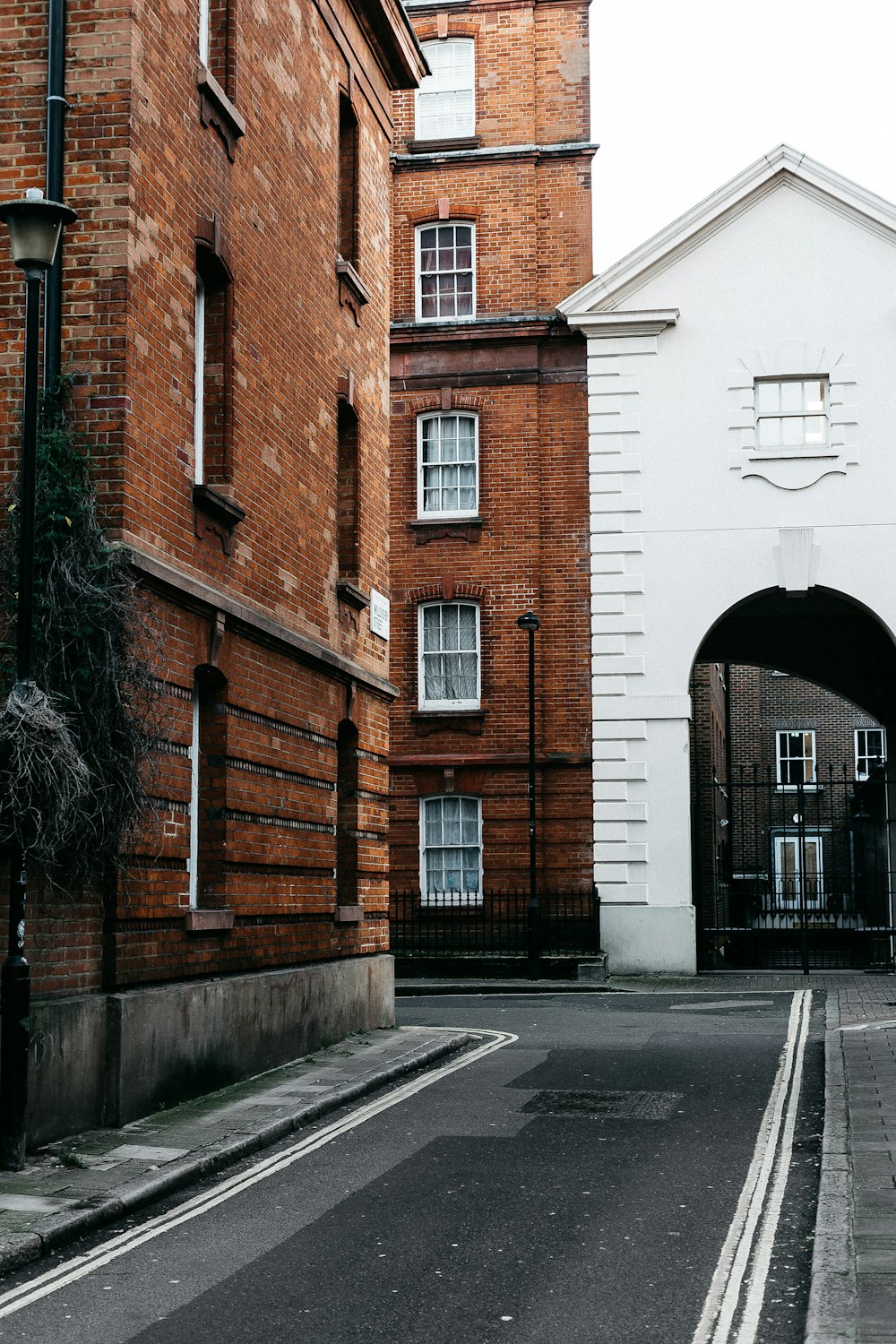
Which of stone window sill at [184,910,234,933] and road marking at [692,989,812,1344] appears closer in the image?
road marking at [692,989,812,1344]

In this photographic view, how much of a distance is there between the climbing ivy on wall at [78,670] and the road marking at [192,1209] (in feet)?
6.94

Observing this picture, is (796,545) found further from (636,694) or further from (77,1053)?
(77,1053)

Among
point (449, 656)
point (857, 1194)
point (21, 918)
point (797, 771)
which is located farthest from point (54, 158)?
point (797, 771)

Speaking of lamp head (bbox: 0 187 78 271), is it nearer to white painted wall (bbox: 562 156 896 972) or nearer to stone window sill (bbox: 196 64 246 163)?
stone window sill (bbox: 196 64 246 163)

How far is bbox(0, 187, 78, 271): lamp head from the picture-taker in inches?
345

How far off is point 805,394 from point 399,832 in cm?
1028

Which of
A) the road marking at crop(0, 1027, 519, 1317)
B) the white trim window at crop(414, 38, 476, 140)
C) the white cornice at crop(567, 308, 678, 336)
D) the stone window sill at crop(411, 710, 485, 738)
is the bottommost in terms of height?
the road marking at crop(0, 1027, 519, 1317)

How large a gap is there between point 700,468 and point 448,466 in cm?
494

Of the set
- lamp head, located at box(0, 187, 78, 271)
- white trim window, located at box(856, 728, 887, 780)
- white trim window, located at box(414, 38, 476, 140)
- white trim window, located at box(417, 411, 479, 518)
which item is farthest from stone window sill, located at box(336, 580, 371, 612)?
white trim window, located at box(856, 728, 887, 780)

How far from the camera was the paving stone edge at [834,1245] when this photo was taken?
5.79 m

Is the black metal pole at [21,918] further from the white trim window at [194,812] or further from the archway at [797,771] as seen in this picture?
the archway at [797,771]

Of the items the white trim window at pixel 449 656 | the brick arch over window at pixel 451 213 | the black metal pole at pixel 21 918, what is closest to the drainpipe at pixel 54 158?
the black metal pole at pixel 21 918

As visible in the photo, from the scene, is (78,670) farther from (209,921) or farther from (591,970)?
(591,970)

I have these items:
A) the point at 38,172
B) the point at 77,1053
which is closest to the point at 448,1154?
the point at 77,1053
